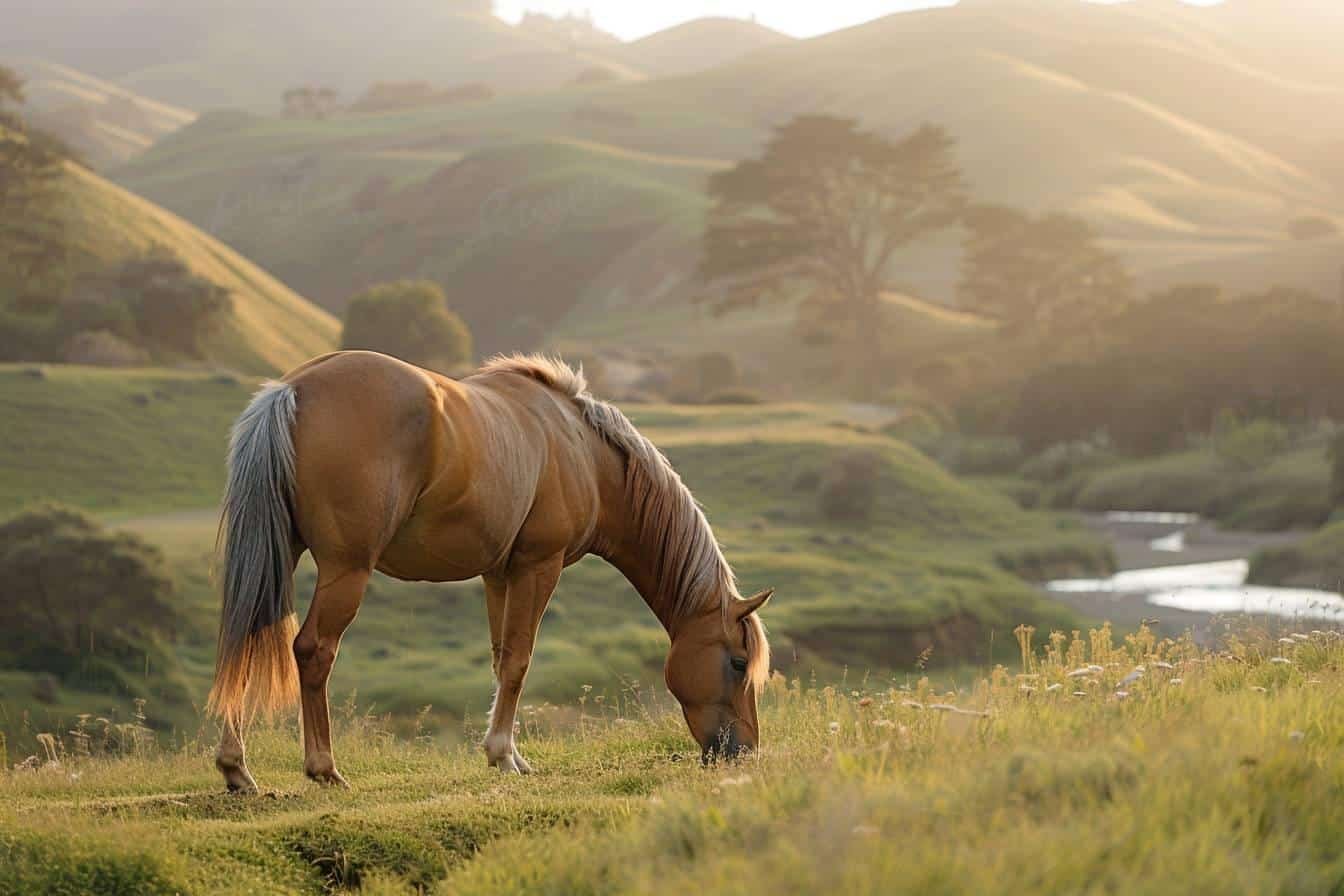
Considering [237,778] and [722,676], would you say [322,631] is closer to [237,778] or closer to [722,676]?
[237,778]

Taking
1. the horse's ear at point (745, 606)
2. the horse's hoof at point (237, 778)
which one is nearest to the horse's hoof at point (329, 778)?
the horse's hoof at point (237, 778)

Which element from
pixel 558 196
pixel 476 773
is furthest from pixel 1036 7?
pixel 476 773

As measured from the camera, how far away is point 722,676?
8.40 meters

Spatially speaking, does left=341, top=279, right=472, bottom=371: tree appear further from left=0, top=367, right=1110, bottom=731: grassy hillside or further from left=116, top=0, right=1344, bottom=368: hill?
left=116, top=0, right=1344, bottom=368: hill

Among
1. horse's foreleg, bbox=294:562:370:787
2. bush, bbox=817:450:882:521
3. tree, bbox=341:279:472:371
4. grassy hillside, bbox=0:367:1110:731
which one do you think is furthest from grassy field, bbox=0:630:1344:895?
tree, bbox=341:279:472:371

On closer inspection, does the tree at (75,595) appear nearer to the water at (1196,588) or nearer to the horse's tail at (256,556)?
the horse's tail at (256,556)

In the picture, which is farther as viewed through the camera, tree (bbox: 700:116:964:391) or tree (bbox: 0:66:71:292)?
tree (bbox: 700:116:964:391)

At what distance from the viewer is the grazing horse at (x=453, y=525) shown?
7.09 meters

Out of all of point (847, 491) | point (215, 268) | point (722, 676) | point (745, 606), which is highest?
point (745, 606)

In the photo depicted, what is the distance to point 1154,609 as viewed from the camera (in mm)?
24703

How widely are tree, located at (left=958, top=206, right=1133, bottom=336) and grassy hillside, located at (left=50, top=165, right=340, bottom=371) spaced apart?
28.7 metres

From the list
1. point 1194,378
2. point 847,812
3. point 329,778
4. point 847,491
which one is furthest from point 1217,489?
point 847,812

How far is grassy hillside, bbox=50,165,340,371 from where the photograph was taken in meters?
45.1

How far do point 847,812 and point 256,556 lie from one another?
11.1ft
